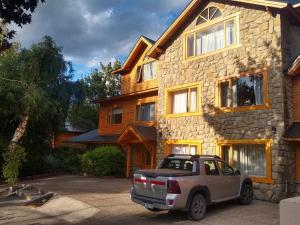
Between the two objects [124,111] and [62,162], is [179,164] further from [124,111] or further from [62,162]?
[62,162]

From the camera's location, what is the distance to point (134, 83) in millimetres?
26188

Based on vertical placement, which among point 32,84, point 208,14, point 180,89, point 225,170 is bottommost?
point 225,170

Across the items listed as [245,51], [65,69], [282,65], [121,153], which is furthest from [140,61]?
[282,65]

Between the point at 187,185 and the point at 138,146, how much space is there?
1375 cm

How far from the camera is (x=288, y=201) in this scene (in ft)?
20.2

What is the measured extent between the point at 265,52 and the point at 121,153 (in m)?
11.8

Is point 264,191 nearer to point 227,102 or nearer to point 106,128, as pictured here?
point 227,102

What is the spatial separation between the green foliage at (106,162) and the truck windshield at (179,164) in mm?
10902

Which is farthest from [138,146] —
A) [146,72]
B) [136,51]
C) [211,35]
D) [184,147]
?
[211,35]

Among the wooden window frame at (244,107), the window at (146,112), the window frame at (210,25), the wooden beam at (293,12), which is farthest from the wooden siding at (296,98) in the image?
the window at (146,112)

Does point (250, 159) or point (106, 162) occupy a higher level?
point (250, 159)

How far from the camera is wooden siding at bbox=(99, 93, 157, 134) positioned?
23750mm

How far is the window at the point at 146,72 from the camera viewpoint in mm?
24469

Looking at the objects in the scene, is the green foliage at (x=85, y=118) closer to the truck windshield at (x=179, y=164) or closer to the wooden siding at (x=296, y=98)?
the wooden siding at (x=296, y=98)
